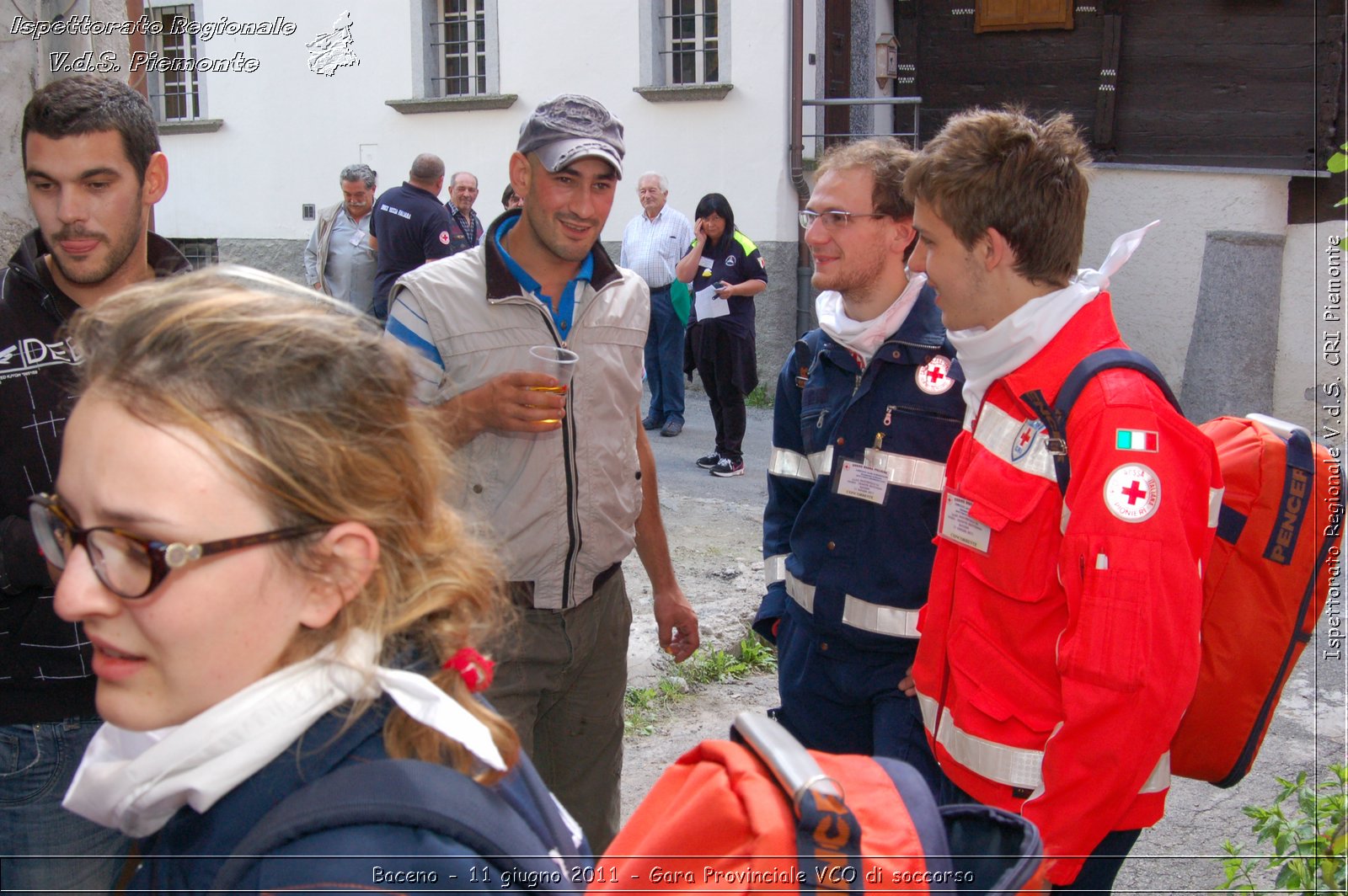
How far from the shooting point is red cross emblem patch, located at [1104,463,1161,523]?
2.01 m

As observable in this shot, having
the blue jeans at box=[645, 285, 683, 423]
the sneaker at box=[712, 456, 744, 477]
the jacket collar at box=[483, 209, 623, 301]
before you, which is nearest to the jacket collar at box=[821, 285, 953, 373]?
the jacket collar at box=[483, 209, 623, 301]

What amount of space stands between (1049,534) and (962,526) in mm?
197

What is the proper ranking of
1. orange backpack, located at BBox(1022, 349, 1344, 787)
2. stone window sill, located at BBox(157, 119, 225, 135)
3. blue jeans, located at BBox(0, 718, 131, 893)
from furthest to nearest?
1. stone window sill, located at BBox(157, 119, 225, 135)
2. blue jeans, located at BBox(0, 718, 131, 893)
3. orange backpack, located at BBox(1022, 349, 1344, 787)

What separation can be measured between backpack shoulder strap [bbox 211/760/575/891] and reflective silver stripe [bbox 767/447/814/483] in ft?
7.13

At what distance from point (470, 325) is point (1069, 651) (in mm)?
1591

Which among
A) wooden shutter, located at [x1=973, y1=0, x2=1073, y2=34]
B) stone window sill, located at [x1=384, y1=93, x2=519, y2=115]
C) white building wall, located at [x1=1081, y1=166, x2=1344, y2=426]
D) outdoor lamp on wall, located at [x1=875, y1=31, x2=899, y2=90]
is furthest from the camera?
stone window sill, located at [x1=384, y1=93, x2=519, y2=115]

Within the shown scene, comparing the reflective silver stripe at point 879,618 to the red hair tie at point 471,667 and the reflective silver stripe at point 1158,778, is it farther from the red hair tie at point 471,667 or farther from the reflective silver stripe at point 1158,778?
the red hair tie at point 471,667

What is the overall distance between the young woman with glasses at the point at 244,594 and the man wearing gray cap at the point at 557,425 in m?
1.35

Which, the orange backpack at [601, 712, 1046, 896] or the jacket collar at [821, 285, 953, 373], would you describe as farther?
the jacket collar at [821, 285, 953, 373]

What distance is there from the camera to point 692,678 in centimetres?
513

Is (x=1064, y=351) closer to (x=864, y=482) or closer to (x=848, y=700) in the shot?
(x=864, y=482)

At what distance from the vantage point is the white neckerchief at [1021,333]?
2.28m

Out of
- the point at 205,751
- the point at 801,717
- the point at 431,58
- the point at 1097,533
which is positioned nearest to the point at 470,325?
the point at 801,717

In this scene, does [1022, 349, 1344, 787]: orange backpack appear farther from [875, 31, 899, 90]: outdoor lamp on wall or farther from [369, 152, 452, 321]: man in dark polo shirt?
[875, 31, 899, 90]: outdoor lamp on wall
